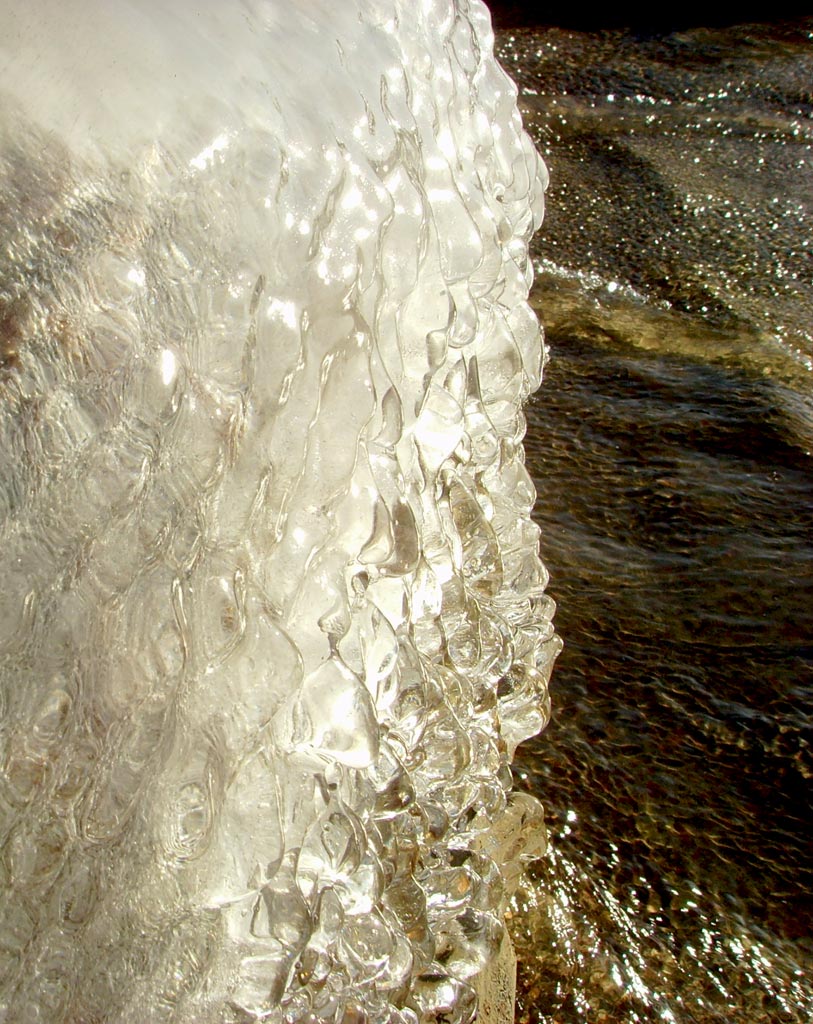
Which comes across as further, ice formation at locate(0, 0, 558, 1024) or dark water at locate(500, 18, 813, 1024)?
dark water at locate(500, 18, 813, 1024)

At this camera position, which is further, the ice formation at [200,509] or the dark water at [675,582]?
the dark water at [675,582]

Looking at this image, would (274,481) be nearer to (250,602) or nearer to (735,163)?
(250,602)

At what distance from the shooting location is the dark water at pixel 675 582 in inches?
54.7

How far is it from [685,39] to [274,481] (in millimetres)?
5192

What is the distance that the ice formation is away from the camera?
2.46ft

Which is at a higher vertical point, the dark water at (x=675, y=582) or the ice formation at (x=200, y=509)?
the ice formation at (x=200, y=509)

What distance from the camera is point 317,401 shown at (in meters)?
0.86

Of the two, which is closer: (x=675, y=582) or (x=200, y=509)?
(x=200, y=509)

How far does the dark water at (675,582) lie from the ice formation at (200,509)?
1.69ft

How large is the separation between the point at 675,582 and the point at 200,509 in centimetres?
140

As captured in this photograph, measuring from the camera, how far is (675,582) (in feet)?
6.70

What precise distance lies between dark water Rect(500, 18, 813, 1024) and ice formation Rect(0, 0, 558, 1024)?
514 millimetres

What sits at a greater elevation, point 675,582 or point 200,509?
point 200,509

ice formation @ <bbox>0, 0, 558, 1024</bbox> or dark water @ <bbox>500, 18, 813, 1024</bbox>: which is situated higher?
ice formation @ <bbox>0, 0, 558, 1024</bbox>
